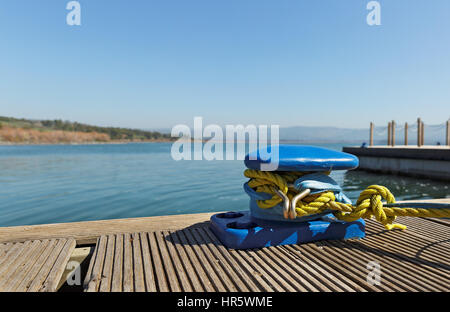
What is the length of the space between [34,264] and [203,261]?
1498mm

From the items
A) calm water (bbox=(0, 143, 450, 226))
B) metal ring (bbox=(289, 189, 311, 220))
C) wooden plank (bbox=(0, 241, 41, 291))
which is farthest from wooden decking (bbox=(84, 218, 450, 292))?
calm water (bbox=(0, 143, 450, 226))

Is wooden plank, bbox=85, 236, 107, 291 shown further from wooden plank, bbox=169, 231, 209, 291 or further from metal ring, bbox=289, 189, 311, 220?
metal ring, bbox=289, 189, 311, 220

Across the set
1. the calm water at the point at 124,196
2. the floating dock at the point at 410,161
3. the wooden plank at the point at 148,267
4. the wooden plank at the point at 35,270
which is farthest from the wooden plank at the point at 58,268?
the floating dock at the point at 410,161

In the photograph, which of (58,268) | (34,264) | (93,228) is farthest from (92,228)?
(58,268)

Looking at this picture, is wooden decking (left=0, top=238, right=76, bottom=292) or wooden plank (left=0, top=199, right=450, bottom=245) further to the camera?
wooden plank (left=0, top=199, right=450, bottom=245)

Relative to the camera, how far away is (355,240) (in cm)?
321

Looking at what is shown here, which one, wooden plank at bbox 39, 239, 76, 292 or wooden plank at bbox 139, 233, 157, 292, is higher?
wooden plank at bbox 139, 233, 157, 292

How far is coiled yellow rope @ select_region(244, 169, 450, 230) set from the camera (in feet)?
9.97

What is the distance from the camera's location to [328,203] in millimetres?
3148

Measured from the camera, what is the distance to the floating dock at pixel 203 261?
221 centimetres

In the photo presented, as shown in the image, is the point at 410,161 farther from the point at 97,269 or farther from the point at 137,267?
the point at 97,269

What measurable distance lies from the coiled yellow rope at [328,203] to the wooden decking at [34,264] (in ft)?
6.55

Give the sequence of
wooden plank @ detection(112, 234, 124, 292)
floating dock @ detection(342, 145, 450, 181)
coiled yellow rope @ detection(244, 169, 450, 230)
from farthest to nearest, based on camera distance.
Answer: floating dock @ detection(342, 145, 450, 181) < coiled yellow rope @ detection(244, 169, 450, 230) < wooden plank @ detection(112, 234, 124, 292)

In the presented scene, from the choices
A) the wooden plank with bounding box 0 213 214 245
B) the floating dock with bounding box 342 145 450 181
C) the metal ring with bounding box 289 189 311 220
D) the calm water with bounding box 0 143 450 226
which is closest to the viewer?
the metal ring with bounding box 289 189 311 220
